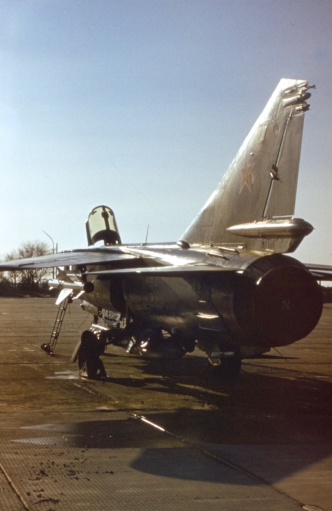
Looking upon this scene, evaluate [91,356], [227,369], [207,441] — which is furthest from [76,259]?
[207,441]

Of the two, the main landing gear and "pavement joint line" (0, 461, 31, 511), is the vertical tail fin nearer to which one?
the main landing gear

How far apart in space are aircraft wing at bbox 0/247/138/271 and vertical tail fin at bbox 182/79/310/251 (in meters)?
2.26

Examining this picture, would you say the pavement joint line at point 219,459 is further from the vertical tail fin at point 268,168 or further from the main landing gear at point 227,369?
the main landing gear at point 227,369

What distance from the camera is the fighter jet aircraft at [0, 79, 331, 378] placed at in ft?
30.5

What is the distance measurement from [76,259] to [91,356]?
6.48 ft

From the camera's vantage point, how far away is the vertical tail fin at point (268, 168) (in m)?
10.0

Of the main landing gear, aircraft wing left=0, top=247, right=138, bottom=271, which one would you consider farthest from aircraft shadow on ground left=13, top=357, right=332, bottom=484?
aircraft wing left=0, top=247, right=138, bottom=271

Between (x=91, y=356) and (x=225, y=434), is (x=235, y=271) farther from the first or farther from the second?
(x=91, y=356)

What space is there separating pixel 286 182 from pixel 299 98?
1.36 metres

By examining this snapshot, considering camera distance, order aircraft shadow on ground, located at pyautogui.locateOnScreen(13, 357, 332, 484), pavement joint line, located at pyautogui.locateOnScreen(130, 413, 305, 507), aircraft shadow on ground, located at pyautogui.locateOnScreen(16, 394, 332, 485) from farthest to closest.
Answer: aircraft shadow on ground, located at pyautogui.locateOnScreen(13, 357, 332, 484), aircraft shadow on ground, located at pyautogui.locateOnScreen(16, 394, 332, 485), pavement joint line, located at pyautogui.locateOnScreen(130, 413, 305, 507)

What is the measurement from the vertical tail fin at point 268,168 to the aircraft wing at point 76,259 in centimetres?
226

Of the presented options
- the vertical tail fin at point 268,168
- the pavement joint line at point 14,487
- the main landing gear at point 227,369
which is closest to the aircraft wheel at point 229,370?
the main landing gear at point 227,369

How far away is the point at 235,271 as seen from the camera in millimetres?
9375

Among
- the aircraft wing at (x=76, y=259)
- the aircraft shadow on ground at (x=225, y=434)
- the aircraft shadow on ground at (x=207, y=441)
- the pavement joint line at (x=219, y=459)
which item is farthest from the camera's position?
the aircraft wing at (x=76, y=259)
